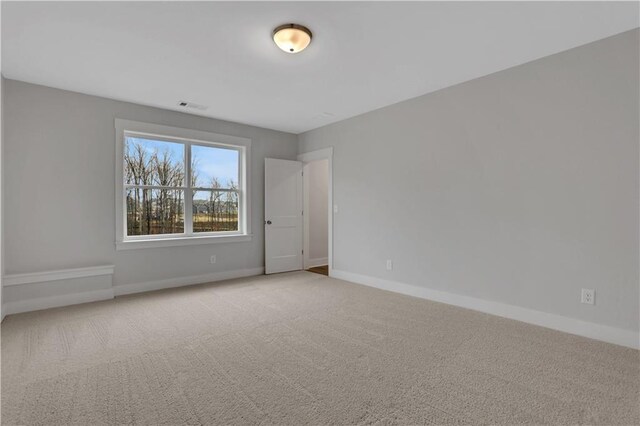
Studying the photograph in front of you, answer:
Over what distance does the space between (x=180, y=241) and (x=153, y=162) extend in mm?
1182

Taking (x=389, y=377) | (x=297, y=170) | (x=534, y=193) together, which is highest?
→ (x=297, y=170)

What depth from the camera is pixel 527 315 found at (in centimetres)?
305

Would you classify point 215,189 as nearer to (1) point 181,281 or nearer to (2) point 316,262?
(1) point 181,281

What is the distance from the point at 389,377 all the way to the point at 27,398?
2196 millimetres

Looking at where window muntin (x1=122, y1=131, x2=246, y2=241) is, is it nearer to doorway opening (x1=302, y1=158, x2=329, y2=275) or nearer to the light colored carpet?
doorway opening (x1=302, y1=158, x2=329, y2=275)

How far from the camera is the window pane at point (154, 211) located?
4250 mm

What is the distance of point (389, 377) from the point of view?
2078 millimetres

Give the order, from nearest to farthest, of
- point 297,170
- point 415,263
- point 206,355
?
point 206,355, point 415,263, point 297,170

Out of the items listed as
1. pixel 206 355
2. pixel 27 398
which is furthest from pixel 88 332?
pixel 206 355

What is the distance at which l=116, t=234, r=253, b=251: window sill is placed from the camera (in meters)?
4.10

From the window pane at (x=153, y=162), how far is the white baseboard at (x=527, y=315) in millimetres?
3332

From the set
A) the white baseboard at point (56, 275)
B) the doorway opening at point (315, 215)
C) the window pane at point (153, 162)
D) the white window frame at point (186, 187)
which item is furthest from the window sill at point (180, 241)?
the doorway opening at point (315, 215)

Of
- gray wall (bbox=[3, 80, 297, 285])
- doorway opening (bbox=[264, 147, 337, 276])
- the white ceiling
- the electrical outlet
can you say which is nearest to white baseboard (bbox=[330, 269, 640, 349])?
the electrical outlet

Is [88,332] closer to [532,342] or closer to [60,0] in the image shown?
[60,0]
